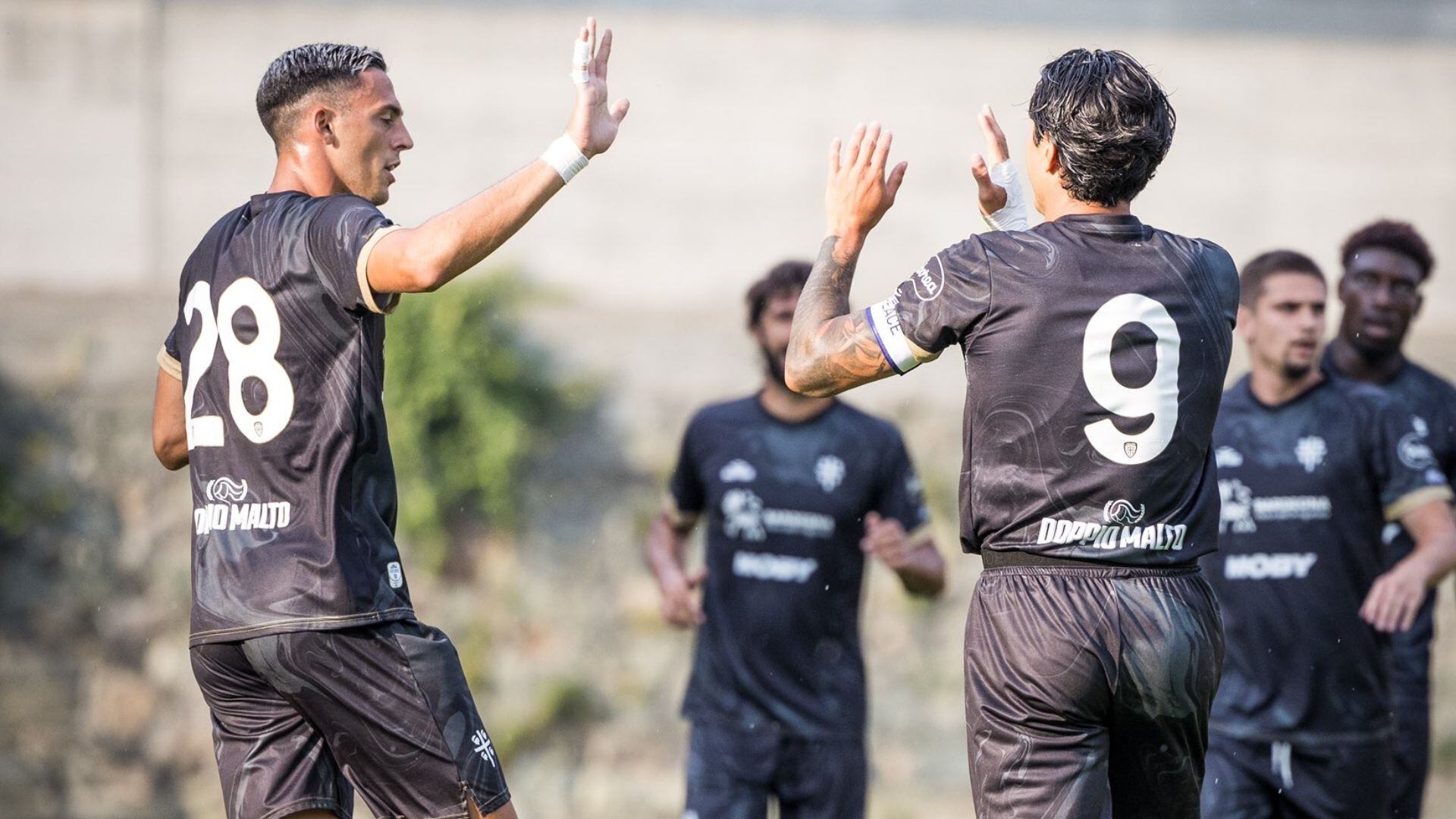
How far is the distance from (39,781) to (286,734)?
6.37 m

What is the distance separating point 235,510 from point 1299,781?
3.86 metres

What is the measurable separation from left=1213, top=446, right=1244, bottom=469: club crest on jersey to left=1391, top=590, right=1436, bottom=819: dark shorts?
156cm

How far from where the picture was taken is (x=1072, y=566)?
3.51m

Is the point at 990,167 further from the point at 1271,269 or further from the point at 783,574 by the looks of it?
the point at 783,574

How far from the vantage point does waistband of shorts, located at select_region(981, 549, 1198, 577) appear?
3.50 metres

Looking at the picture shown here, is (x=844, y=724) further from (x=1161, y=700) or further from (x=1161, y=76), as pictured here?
(x=1161, y=76)

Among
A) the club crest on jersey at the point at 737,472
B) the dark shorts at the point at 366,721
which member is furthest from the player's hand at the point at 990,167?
the club crest on jersey at the point at 737,472

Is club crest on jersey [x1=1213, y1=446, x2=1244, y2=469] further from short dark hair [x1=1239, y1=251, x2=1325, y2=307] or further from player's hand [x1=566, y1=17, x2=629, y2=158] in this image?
player's hand [x1=566, y1=17, x2=629, y2=158]

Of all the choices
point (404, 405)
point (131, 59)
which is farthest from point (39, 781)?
point (131, 59)

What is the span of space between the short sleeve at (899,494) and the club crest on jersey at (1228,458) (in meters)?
1.18

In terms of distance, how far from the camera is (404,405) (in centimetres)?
983

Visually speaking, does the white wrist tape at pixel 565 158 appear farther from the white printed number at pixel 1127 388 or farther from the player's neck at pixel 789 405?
the player's neck at pixel 789 405

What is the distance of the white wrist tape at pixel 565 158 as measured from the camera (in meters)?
3.61

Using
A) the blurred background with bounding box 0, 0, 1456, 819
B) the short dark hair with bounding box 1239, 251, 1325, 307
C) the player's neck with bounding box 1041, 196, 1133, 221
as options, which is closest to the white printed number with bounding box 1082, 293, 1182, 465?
the player's neck with bounding box 1041, 196, 1133, 221
